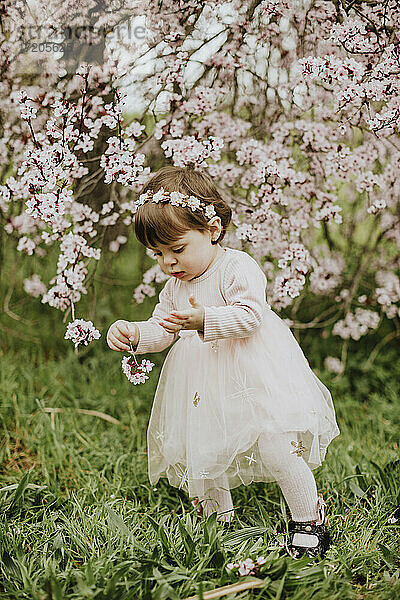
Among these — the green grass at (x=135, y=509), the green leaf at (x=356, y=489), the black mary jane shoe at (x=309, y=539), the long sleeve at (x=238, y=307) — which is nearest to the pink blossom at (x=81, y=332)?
the long sleeve at (x=238, y=307)

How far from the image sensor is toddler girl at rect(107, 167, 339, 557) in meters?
1.85

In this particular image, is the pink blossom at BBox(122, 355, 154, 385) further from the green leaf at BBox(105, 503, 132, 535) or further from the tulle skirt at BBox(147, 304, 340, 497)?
the green leaf at BBox(105, 503, 132, 535)

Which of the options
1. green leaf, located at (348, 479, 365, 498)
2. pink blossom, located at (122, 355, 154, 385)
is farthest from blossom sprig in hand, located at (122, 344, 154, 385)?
green leaf, located at (348, 479, 365, 498)

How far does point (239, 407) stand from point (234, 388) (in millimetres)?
58

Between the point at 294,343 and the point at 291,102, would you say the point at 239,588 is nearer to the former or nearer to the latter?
the point at 294,343

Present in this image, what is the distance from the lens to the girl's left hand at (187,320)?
173cm

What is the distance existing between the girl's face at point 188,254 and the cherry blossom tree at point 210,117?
34 cm

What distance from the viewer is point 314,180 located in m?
2.54

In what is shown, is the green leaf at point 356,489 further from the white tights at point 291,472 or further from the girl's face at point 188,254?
the girl's face at point 188,254

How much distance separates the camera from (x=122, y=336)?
195cm

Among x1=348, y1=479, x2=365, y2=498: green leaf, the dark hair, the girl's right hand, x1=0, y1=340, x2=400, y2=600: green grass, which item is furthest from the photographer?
x1=348, y1=479, x2=365, y2=498: green leaf

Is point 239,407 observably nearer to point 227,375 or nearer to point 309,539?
point 227,375

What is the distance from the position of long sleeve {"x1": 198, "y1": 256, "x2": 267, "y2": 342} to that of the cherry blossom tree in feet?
1.51

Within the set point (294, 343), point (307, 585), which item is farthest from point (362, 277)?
point (307, 585)
